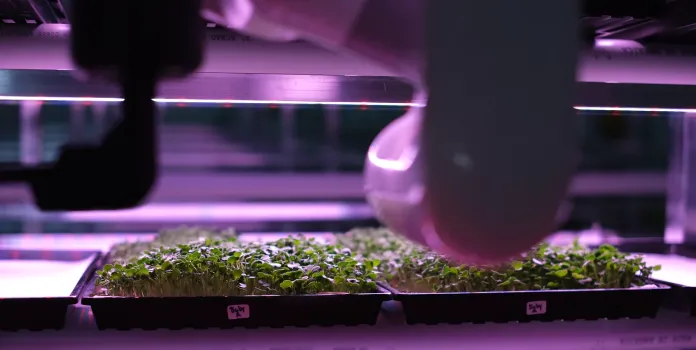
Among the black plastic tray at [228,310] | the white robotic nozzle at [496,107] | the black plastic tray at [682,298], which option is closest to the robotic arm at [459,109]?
the white robotic nozzle at [496,107]

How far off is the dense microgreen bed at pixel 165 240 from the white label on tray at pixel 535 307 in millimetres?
980

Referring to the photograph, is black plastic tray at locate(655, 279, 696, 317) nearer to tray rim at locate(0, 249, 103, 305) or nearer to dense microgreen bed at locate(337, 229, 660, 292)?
dense microgreen bed at locate(337, 229, 660, 292)

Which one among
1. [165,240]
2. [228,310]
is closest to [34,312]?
[228,310]

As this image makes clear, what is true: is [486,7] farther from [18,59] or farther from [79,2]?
[18,59]

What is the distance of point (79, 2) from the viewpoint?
417 millimetres

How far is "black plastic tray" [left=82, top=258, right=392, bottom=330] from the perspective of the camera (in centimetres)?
132

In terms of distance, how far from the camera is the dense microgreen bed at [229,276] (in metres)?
1.40

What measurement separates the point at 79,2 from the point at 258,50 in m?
1.01

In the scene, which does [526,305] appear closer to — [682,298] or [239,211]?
[682,298]

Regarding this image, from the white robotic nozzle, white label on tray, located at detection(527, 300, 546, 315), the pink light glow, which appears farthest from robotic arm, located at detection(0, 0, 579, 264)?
the pink light glow

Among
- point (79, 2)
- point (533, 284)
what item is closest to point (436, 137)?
point (79, 2)

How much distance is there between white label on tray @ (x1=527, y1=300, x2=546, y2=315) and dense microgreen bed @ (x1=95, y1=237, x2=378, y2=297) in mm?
398

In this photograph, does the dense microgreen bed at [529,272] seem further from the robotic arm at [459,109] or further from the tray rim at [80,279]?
the robotic arm at [459,109]

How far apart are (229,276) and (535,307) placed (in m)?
0.79
